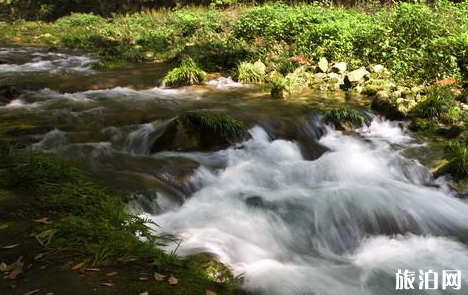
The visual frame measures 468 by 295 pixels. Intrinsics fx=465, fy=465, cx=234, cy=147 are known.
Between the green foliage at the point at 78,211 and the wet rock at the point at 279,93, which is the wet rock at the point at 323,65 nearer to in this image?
the wet rock at the point at 279,93

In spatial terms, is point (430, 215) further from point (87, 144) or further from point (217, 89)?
point (217, 89)

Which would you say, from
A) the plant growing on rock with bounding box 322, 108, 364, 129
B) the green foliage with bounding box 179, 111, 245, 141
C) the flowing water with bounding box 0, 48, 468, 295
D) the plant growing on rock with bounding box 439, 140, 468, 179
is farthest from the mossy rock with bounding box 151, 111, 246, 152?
the plant growing on rock with bounding box 439, 140, 468, 179

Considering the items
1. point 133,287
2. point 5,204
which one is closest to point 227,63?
point 5,204

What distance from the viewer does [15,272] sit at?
3.32 meters

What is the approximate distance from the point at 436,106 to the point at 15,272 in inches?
354

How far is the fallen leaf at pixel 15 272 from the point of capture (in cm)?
325

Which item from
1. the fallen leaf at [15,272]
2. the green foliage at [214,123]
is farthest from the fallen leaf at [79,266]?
the green foliage at [214,123]

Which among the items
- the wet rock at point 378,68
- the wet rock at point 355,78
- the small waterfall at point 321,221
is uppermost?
the wet rock at point 378,68

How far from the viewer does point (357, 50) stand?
13.9m

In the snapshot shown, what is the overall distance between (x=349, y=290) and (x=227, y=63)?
1102cm

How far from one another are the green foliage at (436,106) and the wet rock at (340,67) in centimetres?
321

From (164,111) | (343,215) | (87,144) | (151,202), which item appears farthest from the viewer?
(164,111)

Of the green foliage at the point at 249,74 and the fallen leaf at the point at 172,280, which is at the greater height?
the fallen leaf at the point at 172,280

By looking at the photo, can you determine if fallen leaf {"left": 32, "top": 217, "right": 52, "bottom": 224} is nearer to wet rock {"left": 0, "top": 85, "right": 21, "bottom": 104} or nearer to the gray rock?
wet rock {"left": 0, "top": 85, "right": 21, "bottom": 104}
